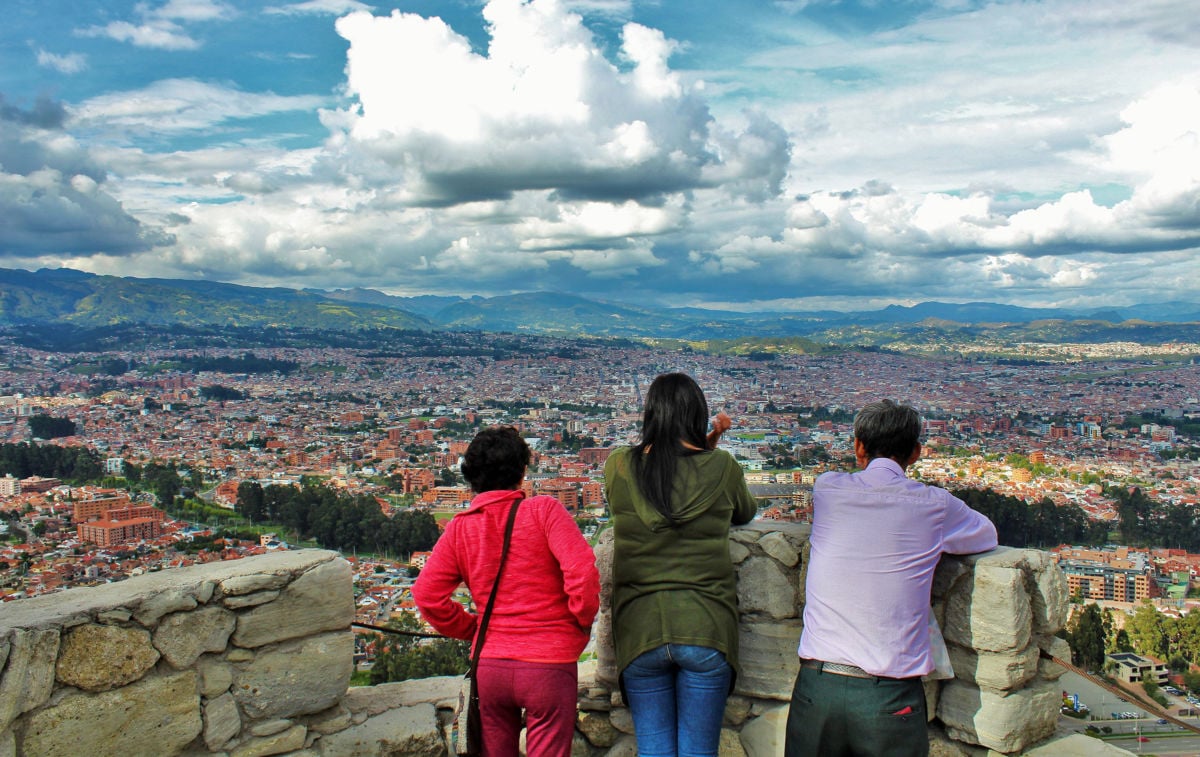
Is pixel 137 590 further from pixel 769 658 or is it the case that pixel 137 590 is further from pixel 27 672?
pixel 769 658

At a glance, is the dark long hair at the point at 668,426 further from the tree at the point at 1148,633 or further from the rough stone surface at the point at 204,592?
the tree at the point at 1148,633

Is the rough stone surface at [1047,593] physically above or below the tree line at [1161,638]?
above

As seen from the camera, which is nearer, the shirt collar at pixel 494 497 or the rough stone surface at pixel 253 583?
the shirt collar at pixel 494 497

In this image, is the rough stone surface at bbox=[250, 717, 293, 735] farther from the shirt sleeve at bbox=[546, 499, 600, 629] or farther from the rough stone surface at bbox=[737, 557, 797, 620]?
the rough stone surface at bbox=[737, 557, 797, 620]

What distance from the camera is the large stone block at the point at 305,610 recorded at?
2768mm

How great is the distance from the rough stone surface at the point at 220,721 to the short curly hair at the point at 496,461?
1330 mm

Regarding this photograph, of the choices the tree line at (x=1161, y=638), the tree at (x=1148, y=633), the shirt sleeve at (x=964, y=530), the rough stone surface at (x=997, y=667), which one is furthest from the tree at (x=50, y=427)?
the shirt sleeve at (x=964, y=530)

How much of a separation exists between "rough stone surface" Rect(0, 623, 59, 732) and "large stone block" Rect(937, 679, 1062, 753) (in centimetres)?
310

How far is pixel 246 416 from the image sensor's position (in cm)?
5241

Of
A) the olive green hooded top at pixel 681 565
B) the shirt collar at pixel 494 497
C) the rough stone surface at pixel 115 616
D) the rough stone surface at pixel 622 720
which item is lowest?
the rough stone surface at pixel 622 720

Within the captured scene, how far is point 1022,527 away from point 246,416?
49.1 m

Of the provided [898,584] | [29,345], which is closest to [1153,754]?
[898,584]

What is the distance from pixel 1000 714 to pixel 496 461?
2.02 metres

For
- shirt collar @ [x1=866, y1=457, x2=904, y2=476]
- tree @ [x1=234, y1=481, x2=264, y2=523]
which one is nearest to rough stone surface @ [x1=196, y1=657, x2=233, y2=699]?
shirt collar @ [x1=866, y1=457, x2=904, y2=476]
